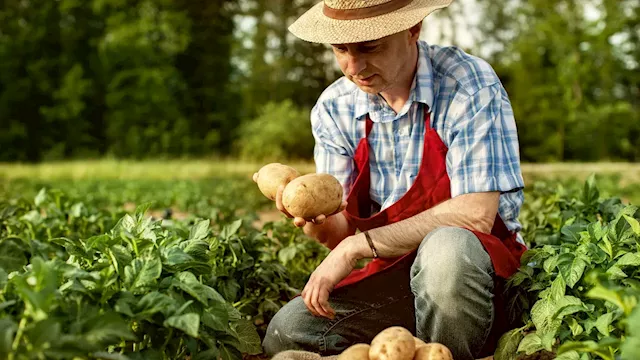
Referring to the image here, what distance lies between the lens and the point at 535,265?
9.78 feet

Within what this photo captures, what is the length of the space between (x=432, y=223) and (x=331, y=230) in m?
0.53

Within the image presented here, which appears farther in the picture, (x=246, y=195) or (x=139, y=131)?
(x=139, y=131)

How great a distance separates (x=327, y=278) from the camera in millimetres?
2967

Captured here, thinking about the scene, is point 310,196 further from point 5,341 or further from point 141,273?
point 5,341

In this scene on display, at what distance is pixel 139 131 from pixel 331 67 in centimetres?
633

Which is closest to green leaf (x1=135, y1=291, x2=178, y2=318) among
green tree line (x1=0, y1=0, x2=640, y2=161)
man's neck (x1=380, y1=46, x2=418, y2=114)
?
man's neck (x1=380, y1=46, x2=418, y2=114)

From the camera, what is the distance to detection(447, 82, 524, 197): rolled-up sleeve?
3053 mm

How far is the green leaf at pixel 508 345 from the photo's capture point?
2.87 metres

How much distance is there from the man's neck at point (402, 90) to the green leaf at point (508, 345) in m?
1.05

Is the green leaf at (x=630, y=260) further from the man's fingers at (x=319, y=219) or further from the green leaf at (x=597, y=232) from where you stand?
the man's fingers at (x=319, y=219)

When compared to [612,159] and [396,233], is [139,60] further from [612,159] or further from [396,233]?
[396,233]

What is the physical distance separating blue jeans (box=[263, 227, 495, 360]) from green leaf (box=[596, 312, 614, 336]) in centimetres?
55

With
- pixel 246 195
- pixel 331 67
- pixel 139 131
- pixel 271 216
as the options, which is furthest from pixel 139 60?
pixel 271 216

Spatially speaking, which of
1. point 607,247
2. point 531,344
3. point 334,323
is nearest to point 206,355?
point 334,323
